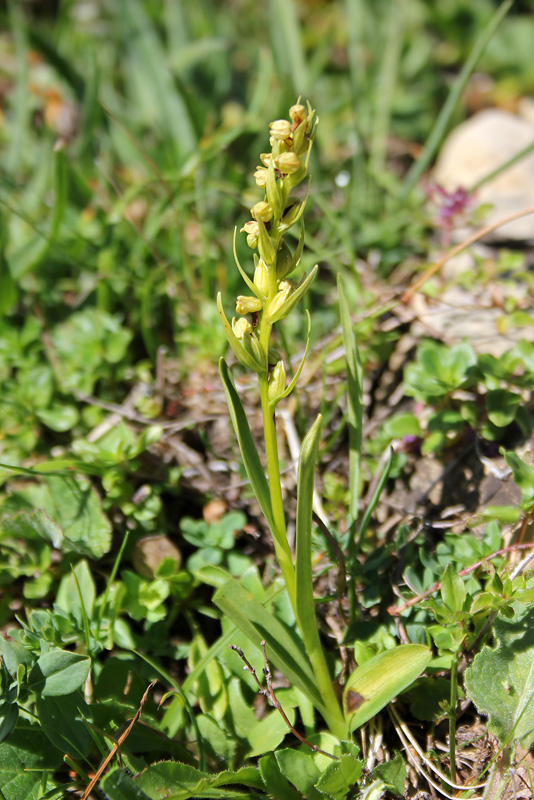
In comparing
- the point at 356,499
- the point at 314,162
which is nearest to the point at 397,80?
the point at 314,162

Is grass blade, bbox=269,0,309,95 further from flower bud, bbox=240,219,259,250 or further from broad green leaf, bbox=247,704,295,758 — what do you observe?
broad green leaf, bbox=247,704,295,758

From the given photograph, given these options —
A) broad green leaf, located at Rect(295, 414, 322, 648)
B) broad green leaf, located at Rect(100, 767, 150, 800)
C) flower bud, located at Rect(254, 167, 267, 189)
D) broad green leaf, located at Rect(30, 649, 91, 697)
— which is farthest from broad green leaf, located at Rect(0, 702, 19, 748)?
flower bud, located at Rect(254, 167, 267, 189)

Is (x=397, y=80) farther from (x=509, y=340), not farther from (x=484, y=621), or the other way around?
(x=484, y=621)

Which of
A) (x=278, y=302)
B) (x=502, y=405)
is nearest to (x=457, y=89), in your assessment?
(x=502, y=405)

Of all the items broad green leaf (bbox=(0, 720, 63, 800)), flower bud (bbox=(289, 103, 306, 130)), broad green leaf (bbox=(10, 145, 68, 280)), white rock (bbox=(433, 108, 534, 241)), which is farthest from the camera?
white rock (bbox=(433, 108, 534, 241))

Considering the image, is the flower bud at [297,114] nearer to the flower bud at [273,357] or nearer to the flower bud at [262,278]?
the flower bud at [262,278]

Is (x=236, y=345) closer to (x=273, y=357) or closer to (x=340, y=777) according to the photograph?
(x=273, y=357)
